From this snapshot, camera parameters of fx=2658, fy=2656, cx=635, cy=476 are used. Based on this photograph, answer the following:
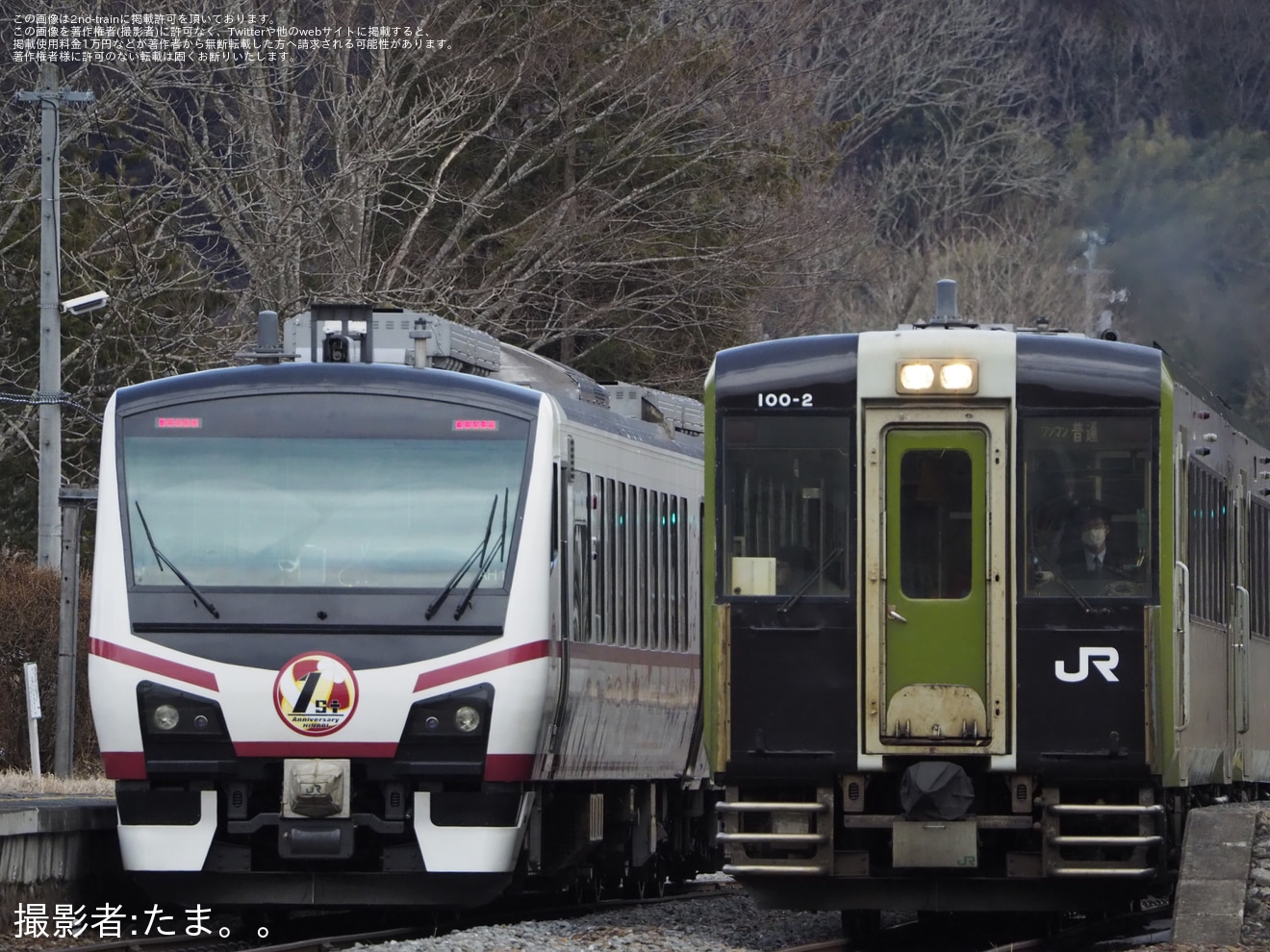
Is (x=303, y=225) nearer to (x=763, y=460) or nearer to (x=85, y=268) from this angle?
(x=85, y=268)

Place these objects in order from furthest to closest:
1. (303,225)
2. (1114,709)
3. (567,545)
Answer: (303,225)
(567,545)
(1114,709)

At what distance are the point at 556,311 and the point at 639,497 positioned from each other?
15232 millimetres

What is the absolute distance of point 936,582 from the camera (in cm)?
1238

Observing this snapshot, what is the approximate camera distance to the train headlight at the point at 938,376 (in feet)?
40.9

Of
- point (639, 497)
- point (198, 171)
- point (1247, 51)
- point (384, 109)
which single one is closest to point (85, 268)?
point (198, 171)

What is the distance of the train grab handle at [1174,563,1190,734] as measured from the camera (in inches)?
494

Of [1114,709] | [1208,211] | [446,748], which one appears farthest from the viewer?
[1208,211]

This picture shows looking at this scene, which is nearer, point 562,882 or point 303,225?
point 562,882

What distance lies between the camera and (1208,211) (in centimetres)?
4025

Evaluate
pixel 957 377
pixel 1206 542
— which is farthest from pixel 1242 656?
pixel 957 377

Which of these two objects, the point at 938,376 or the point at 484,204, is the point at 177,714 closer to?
the point at 938,376

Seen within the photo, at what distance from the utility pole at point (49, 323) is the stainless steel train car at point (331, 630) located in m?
9.55

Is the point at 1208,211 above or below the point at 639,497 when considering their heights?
above

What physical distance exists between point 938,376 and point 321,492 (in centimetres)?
318
